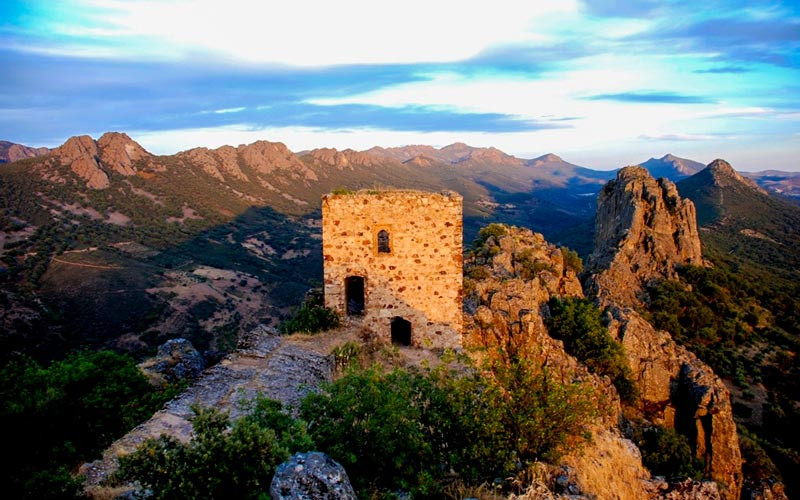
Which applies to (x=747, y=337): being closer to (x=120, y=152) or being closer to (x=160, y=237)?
(x=160, y=237)

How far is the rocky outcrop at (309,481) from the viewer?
4285 mm

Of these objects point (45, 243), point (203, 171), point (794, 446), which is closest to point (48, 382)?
point (794, 446)

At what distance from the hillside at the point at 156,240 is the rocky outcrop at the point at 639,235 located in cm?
1785

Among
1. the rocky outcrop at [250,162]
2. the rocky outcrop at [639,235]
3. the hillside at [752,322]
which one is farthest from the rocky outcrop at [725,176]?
the rocky outcrop at [250,162]

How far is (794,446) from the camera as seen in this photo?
22234 mm

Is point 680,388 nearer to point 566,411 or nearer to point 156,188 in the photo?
point 566,411

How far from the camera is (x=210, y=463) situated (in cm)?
453

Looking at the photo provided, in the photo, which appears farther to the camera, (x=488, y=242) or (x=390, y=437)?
(x=488, y=242)

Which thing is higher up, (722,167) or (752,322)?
(722,167)

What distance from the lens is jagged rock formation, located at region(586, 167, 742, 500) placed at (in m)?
18.1

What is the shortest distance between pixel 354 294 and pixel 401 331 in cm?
195

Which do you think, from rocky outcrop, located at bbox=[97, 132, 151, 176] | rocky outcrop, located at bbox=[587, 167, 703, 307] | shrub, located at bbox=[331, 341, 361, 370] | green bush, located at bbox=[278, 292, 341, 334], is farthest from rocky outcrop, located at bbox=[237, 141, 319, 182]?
shrub, located at bbox=[331, 341, 361, 370]

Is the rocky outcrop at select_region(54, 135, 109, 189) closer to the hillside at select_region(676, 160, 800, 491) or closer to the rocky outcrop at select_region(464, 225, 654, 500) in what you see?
the rocky outcrop at select_region(464, 225, 654, 500)

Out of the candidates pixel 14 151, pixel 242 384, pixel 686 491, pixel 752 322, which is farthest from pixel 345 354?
pixel 14 151
